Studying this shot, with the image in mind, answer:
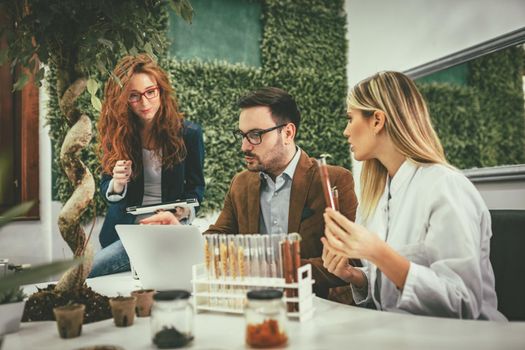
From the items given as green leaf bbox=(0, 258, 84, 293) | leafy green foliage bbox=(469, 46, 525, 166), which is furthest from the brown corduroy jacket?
leafy green foliage bbox=(469, 46, 525, 166)

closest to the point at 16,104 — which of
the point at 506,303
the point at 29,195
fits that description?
the point at 29,195

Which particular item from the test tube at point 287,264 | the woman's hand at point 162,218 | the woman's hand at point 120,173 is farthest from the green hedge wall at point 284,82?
the test tube at point 287,264

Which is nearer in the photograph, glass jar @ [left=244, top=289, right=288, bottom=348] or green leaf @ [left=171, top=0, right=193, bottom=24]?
glass jar @ [left=244, top=289, right=288, bottom=348]

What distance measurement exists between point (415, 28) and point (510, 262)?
2.97 metres

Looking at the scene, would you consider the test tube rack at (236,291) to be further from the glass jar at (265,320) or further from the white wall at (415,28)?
the white wall at (415,28)

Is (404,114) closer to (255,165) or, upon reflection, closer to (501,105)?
(255,165)

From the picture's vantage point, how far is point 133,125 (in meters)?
2.52

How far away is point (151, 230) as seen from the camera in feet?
4.66

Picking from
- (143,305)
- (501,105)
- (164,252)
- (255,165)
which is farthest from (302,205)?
(501,105)

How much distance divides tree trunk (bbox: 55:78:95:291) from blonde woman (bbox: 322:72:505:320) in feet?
2.54

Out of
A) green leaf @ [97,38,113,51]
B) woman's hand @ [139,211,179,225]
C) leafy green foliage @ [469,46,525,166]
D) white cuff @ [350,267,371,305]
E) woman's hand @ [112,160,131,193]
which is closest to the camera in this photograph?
green leaf @ [97,38,113,51]

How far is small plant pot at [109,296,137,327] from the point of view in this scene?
1219 millimetres

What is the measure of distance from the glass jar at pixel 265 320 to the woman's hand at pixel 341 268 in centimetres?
44

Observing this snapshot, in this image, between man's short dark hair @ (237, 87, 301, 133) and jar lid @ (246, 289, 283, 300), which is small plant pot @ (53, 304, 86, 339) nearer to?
jar lid @ (246, 289, 283, 300)
